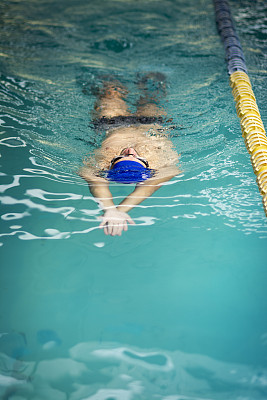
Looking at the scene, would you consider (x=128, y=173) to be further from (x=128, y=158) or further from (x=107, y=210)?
(x=107, y=210)

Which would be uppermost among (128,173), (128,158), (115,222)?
(128,158)

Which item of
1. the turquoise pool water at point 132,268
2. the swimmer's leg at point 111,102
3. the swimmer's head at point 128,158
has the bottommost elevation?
the turquoise pool water at point 132,268

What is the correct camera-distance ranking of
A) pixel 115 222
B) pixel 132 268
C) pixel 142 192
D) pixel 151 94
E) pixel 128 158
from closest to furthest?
pixel 132 268
pixel 115 222
pixel 142 192
pixel 128 158
pixel 151 94

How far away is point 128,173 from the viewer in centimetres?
254

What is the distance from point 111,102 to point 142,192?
1.84m

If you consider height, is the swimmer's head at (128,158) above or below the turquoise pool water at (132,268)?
above

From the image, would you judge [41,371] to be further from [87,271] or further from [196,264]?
[196,264]

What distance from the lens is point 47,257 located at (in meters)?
2.05

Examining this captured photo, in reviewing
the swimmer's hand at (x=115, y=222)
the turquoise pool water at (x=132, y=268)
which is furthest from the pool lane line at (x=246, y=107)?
the swimmer's hand at (x=115, y=222)

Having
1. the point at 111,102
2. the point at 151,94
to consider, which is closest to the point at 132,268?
the point at 111,102

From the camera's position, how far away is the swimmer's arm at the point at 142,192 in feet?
7.73

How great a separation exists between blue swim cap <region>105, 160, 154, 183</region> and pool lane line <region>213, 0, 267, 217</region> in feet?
2.79

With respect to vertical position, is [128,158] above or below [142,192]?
above

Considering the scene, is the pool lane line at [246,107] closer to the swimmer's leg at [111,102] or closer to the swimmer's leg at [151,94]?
the swimmer's leg at [151,94]
